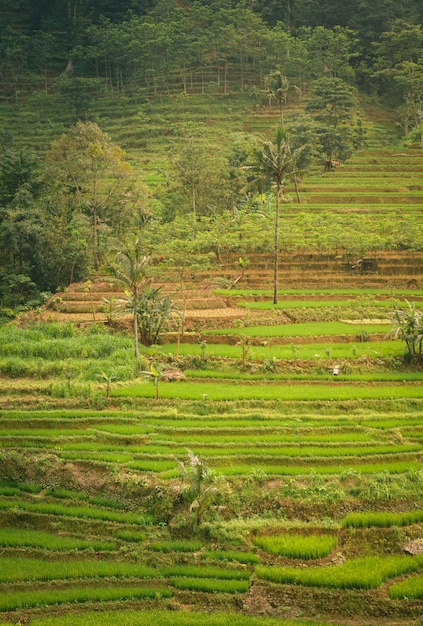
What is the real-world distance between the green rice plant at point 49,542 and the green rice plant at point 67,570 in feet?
1.37

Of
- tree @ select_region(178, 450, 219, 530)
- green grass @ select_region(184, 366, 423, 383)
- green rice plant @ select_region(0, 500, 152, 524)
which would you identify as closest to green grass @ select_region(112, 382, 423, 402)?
green grass @ select_region(184, 366, 423, 383)

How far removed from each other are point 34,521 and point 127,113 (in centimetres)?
4713

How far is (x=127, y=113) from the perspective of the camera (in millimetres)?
56438

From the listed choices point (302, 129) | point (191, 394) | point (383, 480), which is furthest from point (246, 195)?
point (383, 480)

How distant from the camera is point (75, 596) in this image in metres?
11.3

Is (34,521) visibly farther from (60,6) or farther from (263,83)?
(60,6)

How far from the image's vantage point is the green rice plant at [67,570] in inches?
463

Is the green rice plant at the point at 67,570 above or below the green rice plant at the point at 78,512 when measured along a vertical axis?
above

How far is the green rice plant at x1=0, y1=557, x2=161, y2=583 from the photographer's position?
1177cm

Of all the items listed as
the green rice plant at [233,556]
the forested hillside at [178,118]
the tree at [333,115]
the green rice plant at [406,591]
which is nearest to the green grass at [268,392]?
the green rice plant at [233,556]

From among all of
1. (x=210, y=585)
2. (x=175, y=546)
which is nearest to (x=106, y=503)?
(x=175, y=546)

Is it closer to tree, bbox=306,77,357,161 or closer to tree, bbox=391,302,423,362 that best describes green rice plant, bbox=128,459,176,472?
tree, bbox=391,302,423,362

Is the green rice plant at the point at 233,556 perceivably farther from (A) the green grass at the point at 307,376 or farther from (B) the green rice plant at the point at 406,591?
(A) the green grass at the point at 307,376

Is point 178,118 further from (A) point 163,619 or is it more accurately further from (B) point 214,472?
(A) point 163,619
